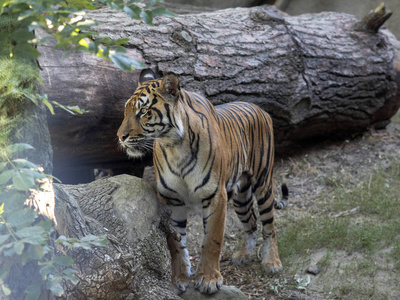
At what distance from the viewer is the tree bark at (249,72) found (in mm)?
4809

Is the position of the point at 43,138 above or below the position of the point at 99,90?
above

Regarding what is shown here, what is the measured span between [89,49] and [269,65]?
14.9 ft

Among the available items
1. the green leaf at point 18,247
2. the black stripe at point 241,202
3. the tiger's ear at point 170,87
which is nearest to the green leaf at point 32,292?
the green leaf at point 18,247

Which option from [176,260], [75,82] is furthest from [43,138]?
[75,82]

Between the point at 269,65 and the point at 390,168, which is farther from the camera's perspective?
the point at 390,168

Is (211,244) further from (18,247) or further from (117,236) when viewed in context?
(18,247)

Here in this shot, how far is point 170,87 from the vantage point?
139 inches

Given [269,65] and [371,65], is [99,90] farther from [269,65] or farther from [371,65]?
[371,65]

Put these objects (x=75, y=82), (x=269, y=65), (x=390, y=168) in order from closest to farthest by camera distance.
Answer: (x=75, y=82)
(x=269, y=65)
(x=390, y=168)

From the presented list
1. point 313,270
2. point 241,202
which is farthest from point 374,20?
point 313,270

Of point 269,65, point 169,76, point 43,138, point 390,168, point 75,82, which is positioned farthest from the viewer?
point 390,168

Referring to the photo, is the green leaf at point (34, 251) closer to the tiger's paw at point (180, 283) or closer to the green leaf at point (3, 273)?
the green leaf at point (3, 273)

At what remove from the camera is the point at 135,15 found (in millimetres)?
1732

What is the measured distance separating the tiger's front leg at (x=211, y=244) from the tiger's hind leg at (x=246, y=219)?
989 millimetres
